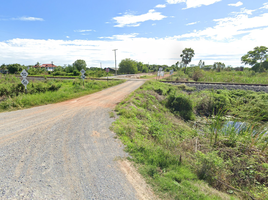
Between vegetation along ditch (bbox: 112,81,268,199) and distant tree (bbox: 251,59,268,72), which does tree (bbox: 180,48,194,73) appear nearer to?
Answer: distant tree (bbox: 251,59,268,72)

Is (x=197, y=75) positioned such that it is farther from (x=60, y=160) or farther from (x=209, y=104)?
(x=60, y=160)

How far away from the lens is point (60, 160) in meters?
5.05

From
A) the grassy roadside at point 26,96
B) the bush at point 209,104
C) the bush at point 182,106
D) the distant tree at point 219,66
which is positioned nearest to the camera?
the grassy roadside at point 26,96

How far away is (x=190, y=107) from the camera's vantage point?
1638 cm

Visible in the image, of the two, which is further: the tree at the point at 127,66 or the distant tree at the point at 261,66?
the tree at the point at 127,66

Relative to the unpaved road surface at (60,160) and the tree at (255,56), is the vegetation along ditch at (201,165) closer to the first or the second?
the unpaved road surface at (60,160)

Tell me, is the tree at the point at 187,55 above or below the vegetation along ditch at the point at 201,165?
above

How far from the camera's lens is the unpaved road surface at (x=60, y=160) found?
12.6ft

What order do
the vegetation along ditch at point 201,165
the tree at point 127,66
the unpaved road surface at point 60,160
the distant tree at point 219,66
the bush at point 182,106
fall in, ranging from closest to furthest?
the unpaved road surface at point 60,160
the vegetation along ditch at point 201,165
the bush at point 182,106
the distant tree at point 219,66
the tree at point 127,66

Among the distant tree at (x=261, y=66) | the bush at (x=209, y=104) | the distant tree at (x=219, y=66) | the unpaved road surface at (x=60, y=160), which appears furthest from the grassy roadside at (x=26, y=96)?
the distant tree at (x=261, y=66)

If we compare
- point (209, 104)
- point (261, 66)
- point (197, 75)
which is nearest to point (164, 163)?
point (209, 104)

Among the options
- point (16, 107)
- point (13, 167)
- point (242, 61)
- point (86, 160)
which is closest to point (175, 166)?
point (86, 160)

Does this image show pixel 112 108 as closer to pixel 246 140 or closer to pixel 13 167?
pixel 13 167

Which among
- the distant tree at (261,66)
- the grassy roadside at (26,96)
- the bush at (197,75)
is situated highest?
the distant tree at (261,66)
